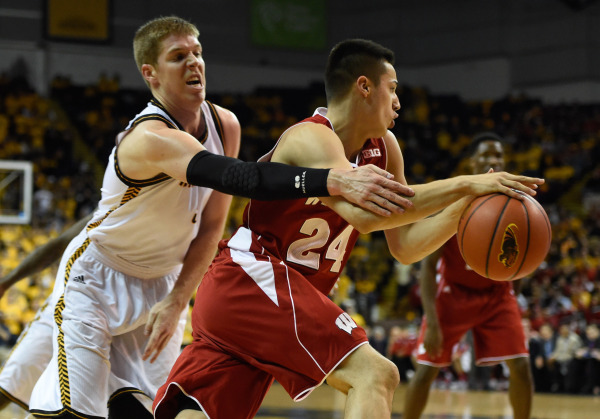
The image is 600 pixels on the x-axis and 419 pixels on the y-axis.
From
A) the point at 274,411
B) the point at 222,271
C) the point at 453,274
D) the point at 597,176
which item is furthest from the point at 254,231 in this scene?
the point at 597,176

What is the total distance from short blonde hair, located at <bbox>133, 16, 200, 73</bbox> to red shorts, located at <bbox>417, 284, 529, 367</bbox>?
2907 millimetres

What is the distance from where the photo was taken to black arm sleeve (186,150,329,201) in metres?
2.78

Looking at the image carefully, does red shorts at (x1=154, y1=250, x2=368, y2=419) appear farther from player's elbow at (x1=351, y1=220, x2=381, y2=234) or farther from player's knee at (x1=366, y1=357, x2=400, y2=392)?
player's elbow at (x1=351, y1=220, x2=381, y2=234)

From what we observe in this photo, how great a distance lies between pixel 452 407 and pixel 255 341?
229 inches

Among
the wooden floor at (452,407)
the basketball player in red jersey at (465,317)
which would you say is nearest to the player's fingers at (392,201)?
the basketball player in red jersey at (465,317)

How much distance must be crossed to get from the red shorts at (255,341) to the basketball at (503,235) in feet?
1.73

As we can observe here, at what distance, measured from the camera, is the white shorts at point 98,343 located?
127 inches

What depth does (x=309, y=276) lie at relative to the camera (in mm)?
3225

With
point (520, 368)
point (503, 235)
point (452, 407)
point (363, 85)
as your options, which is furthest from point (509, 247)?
point (452, 407)

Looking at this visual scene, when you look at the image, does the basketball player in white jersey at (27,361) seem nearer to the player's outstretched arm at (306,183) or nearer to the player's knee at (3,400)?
the player's knee at (3,400)

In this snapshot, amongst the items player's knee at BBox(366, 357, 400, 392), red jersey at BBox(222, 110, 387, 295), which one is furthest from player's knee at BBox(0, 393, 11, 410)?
player's knee at BBox(366, 357, 400, 392)

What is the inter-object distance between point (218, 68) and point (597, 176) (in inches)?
394

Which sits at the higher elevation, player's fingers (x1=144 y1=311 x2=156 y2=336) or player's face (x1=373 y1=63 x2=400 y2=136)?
player's face (x1=373 y1=63 x2=400 y2=136)

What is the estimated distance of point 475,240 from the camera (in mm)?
2932
